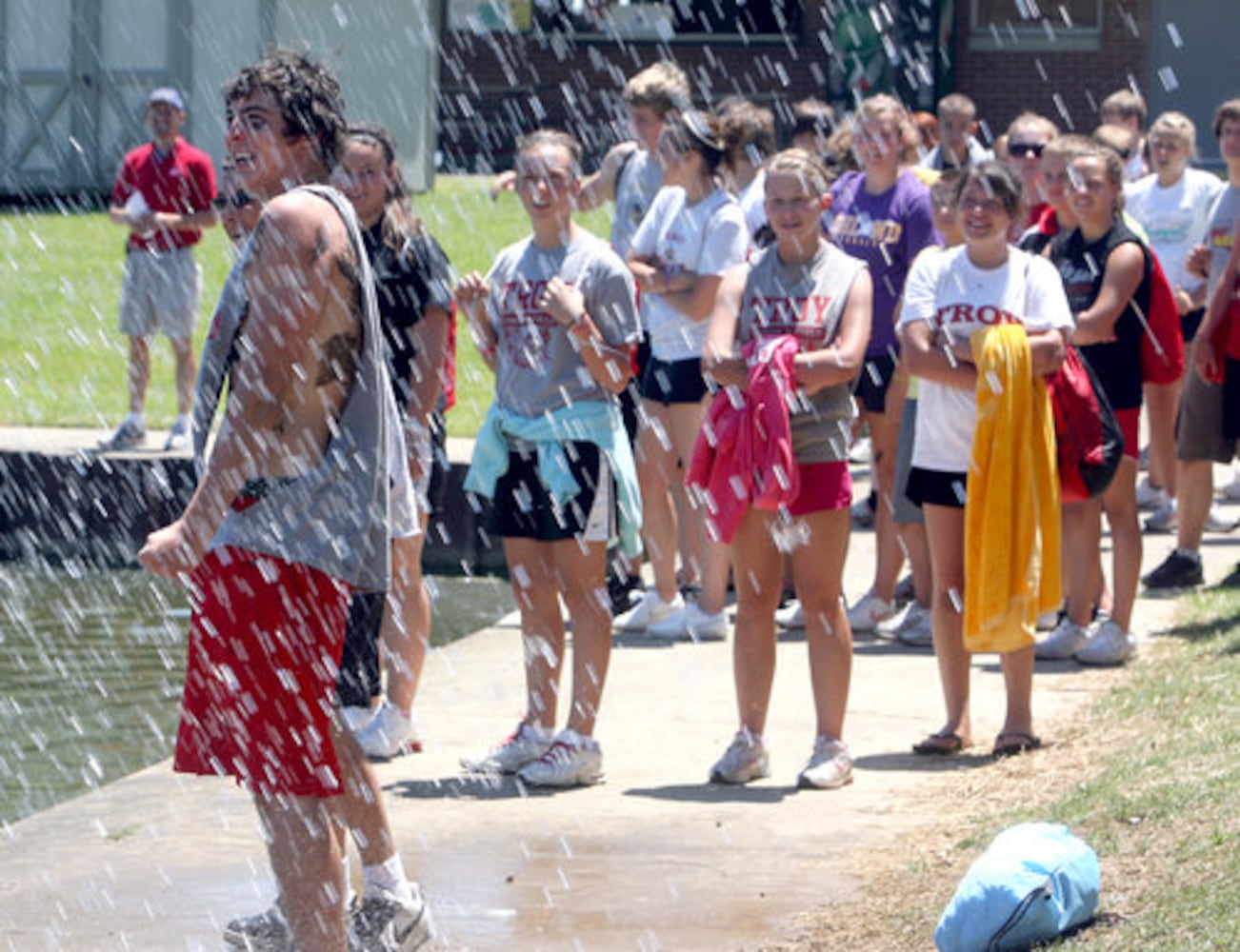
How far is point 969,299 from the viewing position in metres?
8.16

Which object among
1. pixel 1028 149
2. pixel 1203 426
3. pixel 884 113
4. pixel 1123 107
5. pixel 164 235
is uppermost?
pixel 884 113

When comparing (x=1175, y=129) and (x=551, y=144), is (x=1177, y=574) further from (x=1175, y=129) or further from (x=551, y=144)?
(x=551, y=144)

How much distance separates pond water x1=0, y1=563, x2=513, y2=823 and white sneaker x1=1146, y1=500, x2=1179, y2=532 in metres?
3.30

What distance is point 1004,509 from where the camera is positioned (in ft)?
26.0

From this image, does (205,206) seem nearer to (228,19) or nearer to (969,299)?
(969,299)

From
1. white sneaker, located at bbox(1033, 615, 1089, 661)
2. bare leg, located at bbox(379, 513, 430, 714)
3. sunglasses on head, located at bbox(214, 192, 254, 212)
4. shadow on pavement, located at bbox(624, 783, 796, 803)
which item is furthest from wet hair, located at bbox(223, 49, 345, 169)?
white sneaker, located at bbox(1033, 615, 1089, 661)

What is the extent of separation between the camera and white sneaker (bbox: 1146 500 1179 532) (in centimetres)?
1221

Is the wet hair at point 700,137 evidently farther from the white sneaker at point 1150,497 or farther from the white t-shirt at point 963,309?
the white sneaker at point 1150,497

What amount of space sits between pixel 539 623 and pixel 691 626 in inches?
91.3

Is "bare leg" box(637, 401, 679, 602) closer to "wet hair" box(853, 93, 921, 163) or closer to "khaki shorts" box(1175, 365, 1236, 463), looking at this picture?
"wet hair" box(853, 93, 921, 163)

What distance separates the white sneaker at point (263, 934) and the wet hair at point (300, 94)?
73.3 inches

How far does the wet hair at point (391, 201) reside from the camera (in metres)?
7.72

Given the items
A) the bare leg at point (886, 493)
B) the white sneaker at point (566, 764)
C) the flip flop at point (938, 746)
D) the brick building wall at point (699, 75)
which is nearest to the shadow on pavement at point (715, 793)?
the white sneaker at point (566, 764)

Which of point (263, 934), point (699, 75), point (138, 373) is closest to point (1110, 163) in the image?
point (263, 934)
